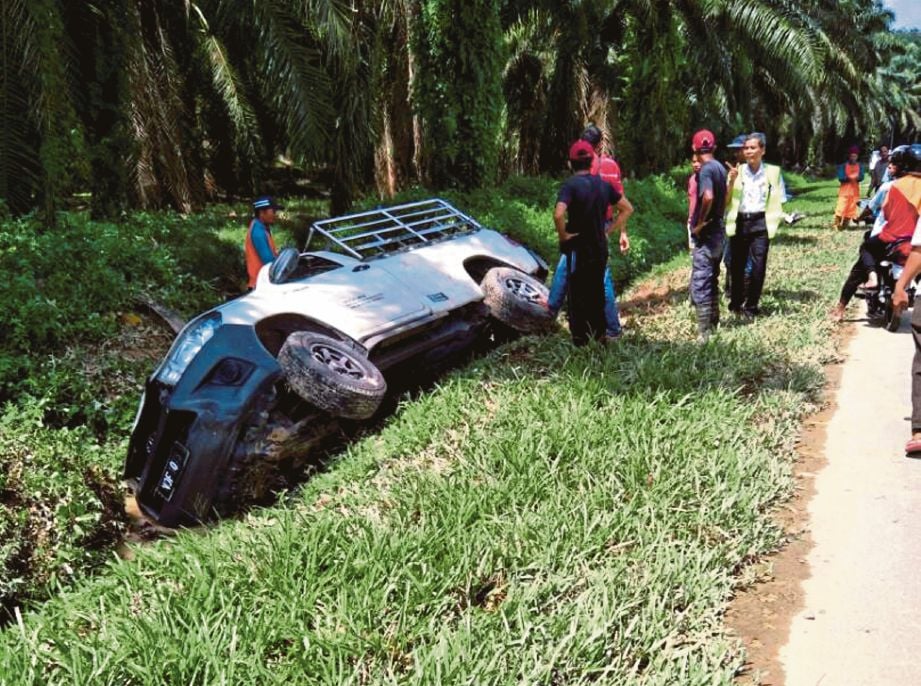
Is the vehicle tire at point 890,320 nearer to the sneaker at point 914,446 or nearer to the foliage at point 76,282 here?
the sneaker at point 914,446

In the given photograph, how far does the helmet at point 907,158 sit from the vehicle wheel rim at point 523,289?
349cm

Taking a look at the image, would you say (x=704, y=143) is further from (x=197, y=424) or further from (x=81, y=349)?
(x=81, y=349)

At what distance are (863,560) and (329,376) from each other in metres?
3.15

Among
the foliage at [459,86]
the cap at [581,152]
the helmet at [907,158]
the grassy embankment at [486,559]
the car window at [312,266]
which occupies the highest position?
the foliage at [459,86]

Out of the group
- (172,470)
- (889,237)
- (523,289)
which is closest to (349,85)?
(523,289)

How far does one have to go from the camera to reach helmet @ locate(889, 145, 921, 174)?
280 inches

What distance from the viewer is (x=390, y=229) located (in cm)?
738

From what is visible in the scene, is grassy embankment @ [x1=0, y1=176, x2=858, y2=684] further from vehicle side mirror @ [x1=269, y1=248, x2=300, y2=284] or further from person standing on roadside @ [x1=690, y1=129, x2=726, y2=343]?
→ person standing on roadside @ [x1=690, y1=129, x2=726, y2=343]

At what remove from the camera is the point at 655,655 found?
300 cm

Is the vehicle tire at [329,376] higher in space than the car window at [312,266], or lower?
lower

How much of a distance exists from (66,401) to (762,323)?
6394 millimetres

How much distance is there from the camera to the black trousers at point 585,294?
655cm

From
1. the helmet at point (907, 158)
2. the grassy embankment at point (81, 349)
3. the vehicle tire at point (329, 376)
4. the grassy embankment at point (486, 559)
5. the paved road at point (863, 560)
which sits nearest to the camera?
the grassy embankment at point (486, 559)

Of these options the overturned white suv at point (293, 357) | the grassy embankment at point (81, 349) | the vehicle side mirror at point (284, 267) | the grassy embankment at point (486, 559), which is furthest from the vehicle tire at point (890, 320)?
the vehicle side mirror at point (284, 267)
